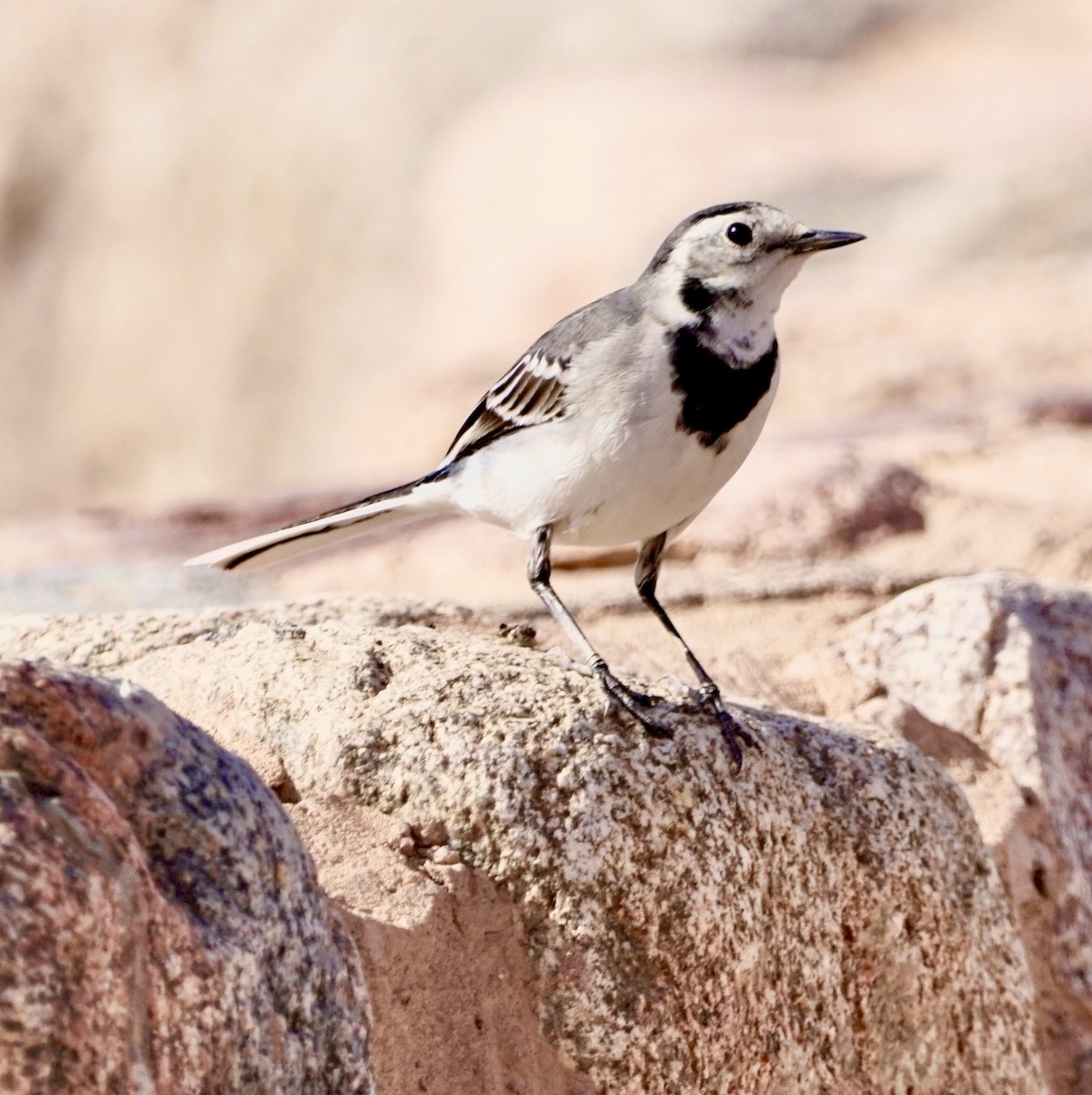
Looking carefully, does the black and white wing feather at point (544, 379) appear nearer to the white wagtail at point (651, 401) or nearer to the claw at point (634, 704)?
the white wagtail at point (651, 401)

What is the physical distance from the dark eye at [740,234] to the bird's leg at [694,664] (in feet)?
2.36

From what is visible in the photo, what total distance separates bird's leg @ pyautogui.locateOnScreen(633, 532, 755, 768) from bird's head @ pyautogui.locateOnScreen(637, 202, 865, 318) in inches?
24.2

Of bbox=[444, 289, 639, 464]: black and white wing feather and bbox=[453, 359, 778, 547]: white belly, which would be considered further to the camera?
bbox=[444, 289, 639, 464]: black and white wing feather

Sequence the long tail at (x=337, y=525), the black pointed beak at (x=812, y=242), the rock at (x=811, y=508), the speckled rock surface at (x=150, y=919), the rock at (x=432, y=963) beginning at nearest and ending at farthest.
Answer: the speckled rock surface at (x=150, y=919) < the rock at (x=432, y=963) < the black pointed beak at (x=812, y=242) < the long tail at (x=337, y=525) < the rock at (x=811, y=508)

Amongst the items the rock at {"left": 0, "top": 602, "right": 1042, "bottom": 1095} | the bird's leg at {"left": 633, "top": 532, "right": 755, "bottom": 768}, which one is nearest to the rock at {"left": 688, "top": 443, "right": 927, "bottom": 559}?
the bird's leg at {"left": 633, "top": 532, "right": 755, "bottom": 768}

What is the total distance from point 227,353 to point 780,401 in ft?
47.5

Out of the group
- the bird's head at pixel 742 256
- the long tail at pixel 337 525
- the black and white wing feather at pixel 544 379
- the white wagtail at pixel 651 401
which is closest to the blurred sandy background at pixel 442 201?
the long tail at pixel 337 525

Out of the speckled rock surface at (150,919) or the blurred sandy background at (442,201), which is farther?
the blurred sandy background at (442,201)

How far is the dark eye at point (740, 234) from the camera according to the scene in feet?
12.4

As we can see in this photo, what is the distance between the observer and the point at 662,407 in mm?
3588

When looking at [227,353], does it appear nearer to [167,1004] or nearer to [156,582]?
[156,582]

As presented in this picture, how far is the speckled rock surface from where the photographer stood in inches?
76.9

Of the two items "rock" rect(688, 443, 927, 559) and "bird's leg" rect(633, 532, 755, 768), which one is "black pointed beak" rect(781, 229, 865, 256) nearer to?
"bird's leg" rect(633, 532, 755, 768)

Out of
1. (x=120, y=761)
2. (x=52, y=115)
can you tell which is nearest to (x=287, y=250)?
(x=52, y=115)
